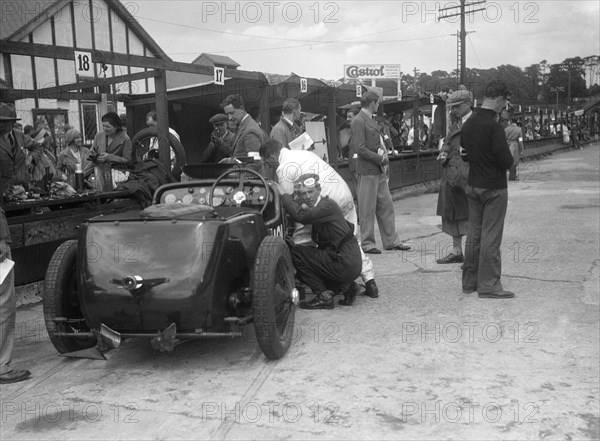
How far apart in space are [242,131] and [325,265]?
2587 millimetres

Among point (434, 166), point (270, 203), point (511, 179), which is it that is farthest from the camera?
point (511, 179)

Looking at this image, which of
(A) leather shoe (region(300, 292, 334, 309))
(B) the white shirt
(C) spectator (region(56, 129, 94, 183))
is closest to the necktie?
(B) the white shirt

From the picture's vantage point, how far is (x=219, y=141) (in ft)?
27.7

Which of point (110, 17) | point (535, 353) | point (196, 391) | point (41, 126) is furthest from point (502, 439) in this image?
point (110, 17)

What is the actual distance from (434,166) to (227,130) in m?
8.86

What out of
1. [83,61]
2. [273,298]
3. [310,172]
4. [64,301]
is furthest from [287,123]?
[64,301]

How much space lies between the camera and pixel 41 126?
10.9 metres

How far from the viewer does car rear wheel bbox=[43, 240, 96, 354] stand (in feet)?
13.9

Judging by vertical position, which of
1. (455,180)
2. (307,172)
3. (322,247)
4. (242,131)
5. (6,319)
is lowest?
(6,319)

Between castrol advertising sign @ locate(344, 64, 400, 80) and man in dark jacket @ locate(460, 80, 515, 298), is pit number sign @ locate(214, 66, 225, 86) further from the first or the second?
castrol advertising sign @ locate(344, 64, 400, 80)

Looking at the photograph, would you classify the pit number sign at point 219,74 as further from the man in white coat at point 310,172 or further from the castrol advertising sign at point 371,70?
the castrol advertising sign at point 371,70

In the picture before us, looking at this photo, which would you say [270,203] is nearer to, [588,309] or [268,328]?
[268,328]

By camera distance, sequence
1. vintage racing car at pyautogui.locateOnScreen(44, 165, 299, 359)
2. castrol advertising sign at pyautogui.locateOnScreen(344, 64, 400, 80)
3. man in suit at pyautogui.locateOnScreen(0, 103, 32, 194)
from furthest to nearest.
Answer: castrol advertising sign at pyautogui.locateOnScreen(344, 64, 400, 80), man in suit at pyautogui.locateOnScreen(0, 103, 32, 194), vintage racing car at pyautogui.locateOnScreen(44, 165, 299, 359)

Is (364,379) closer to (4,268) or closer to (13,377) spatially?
(13,377)
